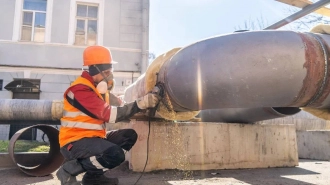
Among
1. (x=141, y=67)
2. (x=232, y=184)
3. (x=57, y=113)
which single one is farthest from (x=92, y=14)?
(x=232, y=184)

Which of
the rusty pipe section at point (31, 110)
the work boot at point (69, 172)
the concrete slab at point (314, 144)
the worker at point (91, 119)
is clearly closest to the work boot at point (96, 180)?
the worker at point (91, 119)

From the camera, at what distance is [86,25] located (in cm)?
1002

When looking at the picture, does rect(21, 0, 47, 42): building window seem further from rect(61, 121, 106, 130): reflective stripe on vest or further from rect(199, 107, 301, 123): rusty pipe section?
rect(61, 121, 106, 130): reflective stripe on vest

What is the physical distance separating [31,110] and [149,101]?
7.43ft

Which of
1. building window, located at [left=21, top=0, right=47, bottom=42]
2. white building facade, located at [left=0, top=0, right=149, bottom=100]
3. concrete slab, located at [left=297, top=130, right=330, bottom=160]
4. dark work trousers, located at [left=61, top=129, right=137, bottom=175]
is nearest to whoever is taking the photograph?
dark work trousers, located at [left=61, top=129, right=137, bottom=175]

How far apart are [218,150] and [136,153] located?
1.00 m

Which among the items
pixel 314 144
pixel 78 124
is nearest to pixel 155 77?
pixel 78 124

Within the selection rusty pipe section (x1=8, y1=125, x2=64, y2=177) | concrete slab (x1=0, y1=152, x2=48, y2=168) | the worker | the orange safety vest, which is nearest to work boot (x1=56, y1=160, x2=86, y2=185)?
the worker

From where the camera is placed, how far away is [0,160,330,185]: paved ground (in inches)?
109

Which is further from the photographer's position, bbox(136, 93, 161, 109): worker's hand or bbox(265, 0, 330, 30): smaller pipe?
bbox(265, 0, 330, 30): smaller pipe

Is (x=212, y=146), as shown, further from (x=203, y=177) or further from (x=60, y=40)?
(x=60, y=40)

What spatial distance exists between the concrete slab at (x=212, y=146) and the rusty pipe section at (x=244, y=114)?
0.11 metres

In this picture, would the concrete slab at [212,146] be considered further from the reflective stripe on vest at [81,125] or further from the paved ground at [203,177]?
the reflective stripe on vest at [81,125]

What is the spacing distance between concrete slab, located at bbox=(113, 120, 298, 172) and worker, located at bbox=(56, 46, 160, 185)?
29.2 inches
